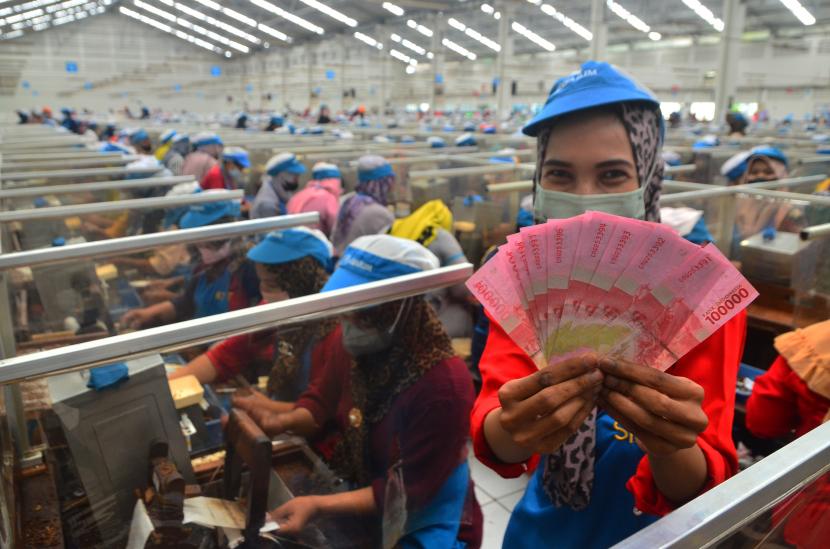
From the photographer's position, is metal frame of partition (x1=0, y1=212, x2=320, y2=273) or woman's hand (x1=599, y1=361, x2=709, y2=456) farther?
metal frame of partition (x1=0, y1=212, x2=320, y2=273)

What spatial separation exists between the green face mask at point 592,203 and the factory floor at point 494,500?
1.93 m

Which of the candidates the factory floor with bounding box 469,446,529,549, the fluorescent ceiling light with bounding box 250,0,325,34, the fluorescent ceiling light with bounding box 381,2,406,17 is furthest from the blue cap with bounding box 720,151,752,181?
the fluorescent ceiling light with bounding box 250,0,325,34

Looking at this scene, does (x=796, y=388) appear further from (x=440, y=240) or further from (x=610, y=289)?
(x=440, y=240)

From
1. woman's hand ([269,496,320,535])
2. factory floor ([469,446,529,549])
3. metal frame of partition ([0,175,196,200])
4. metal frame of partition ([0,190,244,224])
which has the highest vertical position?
metal frame of partition ([0,175,196,200])

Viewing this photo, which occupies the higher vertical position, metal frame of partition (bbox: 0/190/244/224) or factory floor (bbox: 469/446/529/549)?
metal frame of partition (bbox: 0/190/244/224)

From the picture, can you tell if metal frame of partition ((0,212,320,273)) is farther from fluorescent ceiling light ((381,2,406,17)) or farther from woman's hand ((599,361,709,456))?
fluorescent ceiling light ((381,2,406,17))

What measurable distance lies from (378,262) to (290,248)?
778 mm

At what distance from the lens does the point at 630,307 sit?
0.68m

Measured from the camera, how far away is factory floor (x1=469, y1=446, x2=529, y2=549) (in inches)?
106

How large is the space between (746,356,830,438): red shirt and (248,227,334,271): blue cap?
158 centimetres

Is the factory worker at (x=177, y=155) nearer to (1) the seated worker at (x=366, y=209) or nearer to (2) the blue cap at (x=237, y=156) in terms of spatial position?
(2) the blue cap at (x=237, y=156)

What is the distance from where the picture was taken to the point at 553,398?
2.15ft

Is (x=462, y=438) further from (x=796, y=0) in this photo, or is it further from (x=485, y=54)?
(x=485, y=54)

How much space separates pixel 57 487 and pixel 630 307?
1.25m
